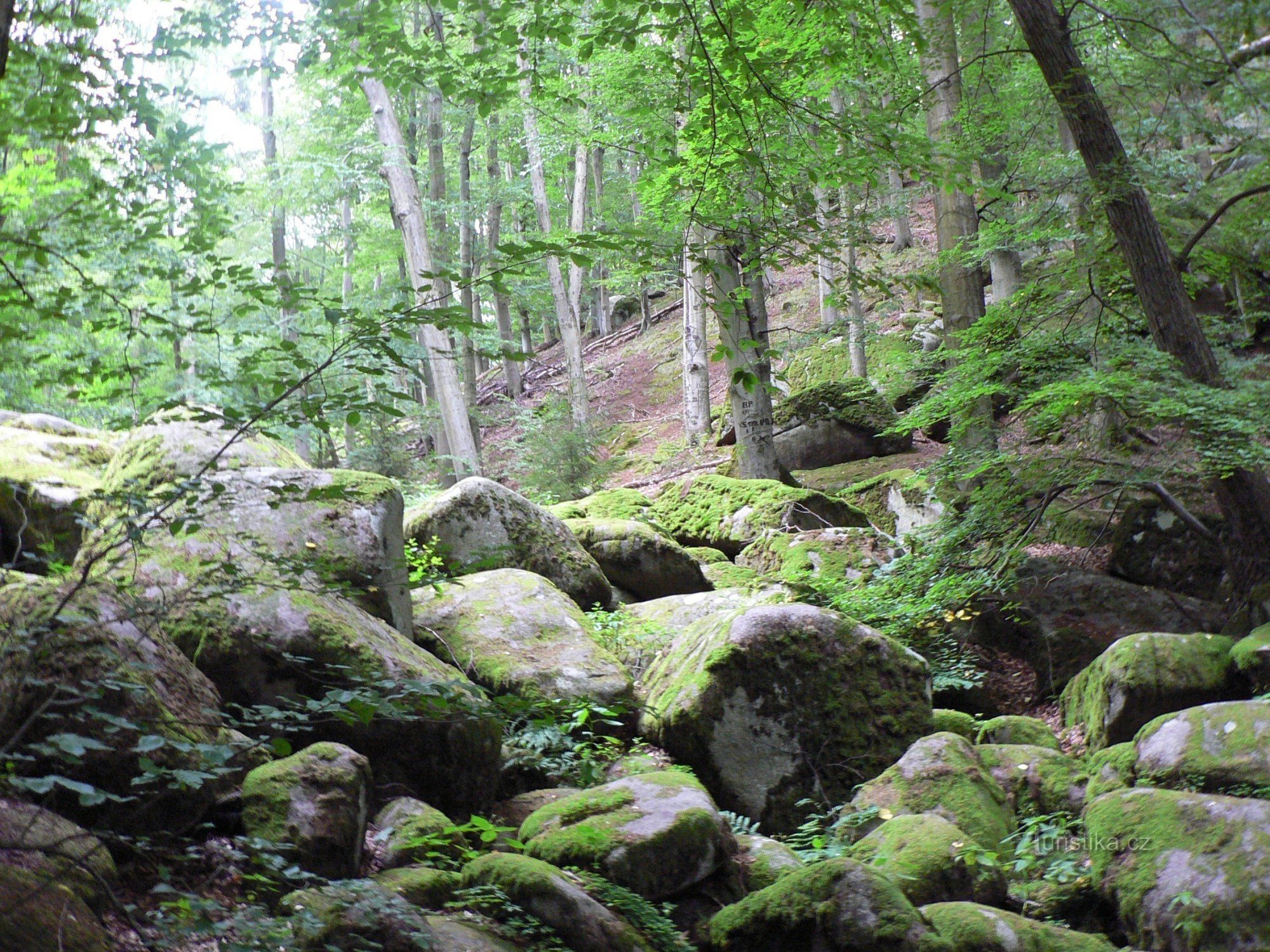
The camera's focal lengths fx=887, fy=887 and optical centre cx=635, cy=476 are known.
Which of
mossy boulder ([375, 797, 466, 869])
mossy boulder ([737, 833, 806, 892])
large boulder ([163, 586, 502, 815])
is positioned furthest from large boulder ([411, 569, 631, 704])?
mossy boulder ([737, 833, 806, 892])

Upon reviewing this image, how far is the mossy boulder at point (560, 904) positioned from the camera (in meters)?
3.64

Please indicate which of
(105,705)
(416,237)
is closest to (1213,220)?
(105,705)

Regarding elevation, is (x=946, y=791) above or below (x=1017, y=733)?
above

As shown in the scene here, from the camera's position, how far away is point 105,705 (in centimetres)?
366

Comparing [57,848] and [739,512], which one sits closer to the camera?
[57,848]

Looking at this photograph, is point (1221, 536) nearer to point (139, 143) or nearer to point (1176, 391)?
point (1176, 391)

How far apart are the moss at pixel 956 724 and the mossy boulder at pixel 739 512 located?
324cm

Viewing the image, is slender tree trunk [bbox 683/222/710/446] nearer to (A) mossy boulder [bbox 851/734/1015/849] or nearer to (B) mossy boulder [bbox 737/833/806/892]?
(A) mossy boulder [bbox 851/734/1015/849]

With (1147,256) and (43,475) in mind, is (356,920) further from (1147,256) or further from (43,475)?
(1147,256)

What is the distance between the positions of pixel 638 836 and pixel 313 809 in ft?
5.06

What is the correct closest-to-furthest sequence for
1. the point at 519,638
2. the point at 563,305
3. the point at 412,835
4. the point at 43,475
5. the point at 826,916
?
the point at 826,916 < the point at 412,835 < the point at 519,638 < the point at 43,475 < the point at 563,305

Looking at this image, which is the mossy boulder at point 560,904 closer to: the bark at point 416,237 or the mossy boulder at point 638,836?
the mossy boulder at point 638,836

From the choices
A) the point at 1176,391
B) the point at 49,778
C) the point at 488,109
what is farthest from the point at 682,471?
the point at 49,778

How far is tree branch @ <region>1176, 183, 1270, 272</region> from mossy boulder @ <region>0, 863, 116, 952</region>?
7.95 meters
